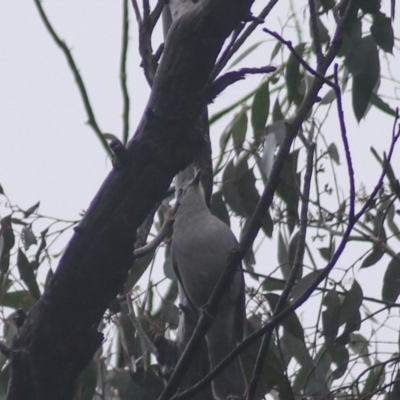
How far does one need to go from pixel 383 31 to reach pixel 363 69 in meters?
0.17

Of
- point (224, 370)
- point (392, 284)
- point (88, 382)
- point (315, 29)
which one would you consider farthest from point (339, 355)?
point (315, 29)

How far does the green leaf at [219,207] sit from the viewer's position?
3781 mm

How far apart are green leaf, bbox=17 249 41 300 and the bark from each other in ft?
3.91

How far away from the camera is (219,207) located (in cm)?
379

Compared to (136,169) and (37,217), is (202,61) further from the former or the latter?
(37,217)

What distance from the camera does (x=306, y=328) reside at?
359 centimetres

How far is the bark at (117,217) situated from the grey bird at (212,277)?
1262 millimetres

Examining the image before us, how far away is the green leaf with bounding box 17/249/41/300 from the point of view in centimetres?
317

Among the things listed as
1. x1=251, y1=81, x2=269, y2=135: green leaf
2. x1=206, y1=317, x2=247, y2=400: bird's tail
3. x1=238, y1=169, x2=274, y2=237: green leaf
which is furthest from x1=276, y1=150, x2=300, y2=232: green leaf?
x1=206, y1=317, x2=247, y2=400: bird's tail

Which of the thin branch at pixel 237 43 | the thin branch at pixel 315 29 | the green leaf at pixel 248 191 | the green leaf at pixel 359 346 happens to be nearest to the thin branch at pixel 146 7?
the thin branch at pixel 237 43

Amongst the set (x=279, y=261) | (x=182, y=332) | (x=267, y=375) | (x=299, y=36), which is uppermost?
(x=299, y=36)

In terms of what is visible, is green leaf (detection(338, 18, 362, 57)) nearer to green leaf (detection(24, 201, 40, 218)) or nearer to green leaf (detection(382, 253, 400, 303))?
green leaf (detection(382, 253, 400, 303))

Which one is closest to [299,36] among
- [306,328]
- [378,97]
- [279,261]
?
[378,97]

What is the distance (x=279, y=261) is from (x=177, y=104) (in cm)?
186
